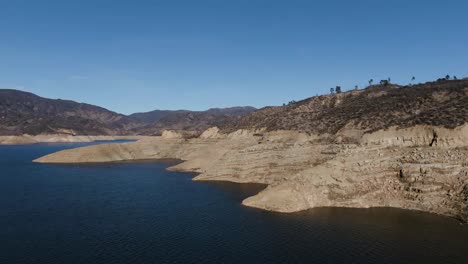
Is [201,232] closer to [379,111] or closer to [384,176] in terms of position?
[384,176]

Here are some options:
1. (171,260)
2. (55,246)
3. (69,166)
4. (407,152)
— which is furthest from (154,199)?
(69,166)

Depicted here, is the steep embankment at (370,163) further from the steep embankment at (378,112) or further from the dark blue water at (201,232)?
the dark blue water at (201,232)

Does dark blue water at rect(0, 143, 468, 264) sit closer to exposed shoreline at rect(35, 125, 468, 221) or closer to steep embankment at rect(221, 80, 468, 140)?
exposed shoreline at rect(35, 125, 468, 221)

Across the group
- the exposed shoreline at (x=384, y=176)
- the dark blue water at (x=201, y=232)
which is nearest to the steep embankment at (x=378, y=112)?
the exposed shoreline at (x=384, y=176)

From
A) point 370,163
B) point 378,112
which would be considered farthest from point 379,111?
point 370,163

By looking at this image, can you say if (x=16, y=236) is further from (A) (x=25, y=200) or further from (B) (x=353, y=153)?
(B) (x=353, y=153)
